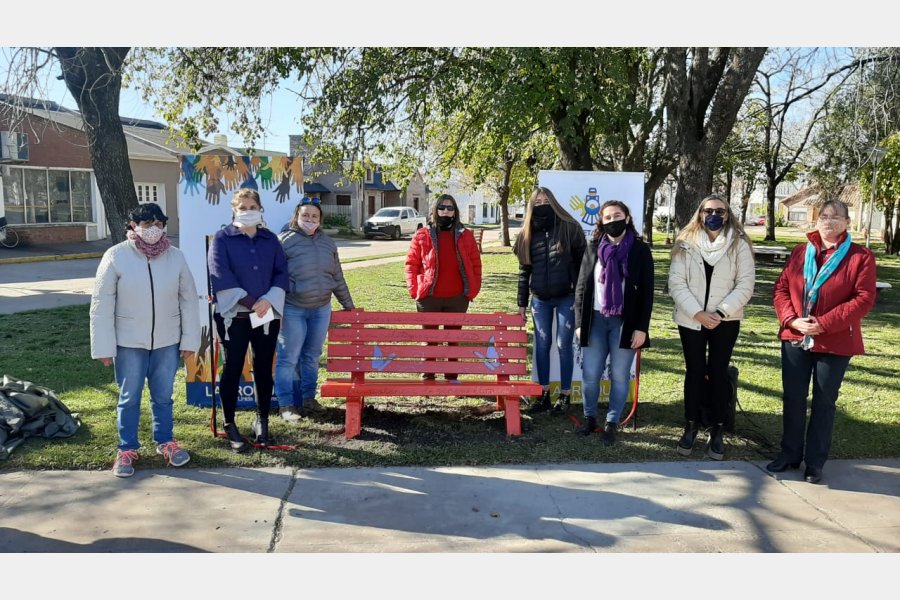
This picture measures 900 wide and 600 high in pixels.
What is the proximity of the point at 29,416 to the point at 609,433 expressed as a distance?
4310mm

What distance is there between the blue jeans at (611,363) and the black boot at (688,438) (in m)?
0.48

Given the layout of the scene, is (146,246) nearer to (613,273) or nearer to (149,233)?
(149,233)

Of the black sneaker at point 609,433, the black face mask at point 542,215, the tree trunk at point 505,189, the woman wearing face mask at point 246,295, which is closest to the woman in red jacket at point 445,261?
the black face mask at point 542,215

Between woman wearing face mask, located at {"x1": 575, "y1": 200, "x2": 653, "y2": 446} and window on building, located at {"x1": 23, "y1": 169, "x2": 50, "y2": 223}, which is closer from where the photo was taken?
woman wearing face mask, located at {"x1": 575, "y1": 200, "x2": 653, "y2": 446}

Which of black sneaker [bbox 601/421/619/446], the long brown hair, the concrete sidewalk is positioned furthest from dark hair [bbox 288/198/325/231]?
black sneaker [bbox 601/421/619/446]

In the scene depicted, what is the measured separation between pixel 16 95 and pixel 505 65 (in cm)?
664

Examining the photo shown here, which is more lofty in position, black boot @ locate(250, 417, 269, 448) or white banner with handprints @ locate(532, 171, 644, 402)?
white banner with handprints @ locate(532, 171, 644, 402)

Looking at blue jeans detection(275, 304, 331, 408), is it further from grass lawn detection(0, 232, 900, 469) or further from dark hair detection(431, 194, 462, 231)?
dark hair detection(431, 194, 462, 231)

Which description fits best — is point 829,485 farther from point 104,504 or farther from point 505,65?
point 505,65

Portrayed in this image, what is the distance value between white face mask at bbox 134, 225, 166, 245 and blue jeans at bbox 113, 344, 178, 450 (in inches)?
28.0

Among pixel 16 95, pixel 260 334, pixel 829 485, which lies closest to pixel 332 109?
pixel 16 95

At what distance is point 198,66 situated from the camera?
9734mm

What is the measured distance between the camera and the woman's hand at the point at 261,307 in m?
4.74

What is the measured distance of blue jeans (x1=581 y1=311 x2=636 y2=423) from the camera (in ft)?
16.7
